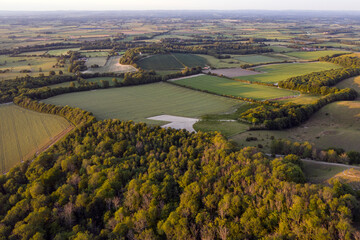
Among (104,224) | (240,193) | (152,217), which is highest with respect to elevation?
(240,193)

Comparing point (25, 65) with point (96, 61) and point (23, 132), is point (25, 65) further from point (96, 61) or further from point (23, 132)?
point (23, 132)

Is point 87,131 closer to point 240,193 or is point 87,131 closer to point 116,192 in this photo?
point 116,192

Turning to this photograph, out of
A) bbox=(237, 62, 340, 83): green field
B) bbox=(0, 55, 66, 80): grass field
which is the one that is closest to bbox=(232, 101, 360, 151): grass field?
bbox=(237, 62, 340, 83): green field

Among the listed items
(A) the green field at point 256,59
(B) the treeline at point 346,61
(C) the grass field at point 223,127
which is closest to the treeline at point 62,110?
(C) the grass field at point 223,127

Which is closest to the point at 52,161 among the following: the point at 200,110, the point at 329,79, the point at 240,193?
the point at 240,193

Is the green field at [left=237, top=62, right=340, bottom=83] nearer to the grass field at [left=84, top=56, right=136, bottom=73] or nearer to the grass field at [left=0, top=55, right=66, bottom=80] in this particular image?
the grass field at [left=84, top=56, right=136, bottom=73]

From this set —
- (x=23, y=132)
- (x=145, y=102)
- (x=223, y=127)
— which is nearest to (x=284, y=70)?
(x=145, y=102)

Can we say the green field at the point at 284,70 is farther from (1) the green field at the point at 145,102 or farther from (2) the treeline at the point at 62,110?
(2) the treeline at the point at 62,110
